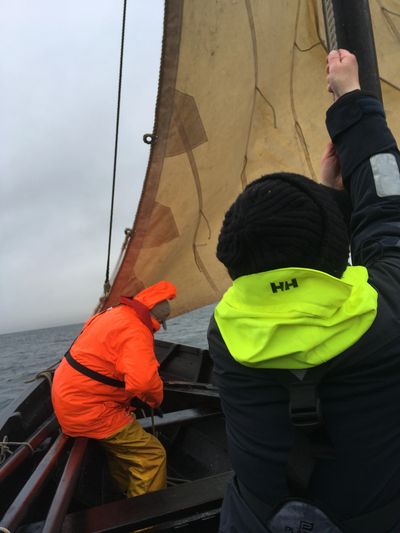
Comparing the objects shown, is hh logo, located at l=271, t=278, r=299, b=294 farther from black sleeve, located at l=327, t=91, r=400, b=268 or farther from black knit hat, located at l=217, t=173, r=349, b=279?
black sleeve, located at l=327, t=91, r=400, b=268

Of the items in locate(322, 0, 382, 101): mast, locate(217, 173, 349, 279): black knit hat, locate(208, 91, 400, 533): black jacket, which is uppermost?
locate(322, 0, 382, 101): mast

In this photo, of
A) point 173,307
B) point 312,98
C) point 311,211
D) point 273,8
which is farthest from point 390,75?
point 311,211

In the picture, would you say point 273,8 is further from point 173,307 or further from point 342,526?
point 342,526

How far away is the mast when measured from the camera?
1.56 metres

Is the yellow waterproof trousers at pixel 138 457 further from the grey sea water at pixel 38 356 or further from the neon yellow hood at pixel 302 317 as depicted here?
the grey sea water at pixel 38 356

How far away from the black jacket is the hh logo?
0.18 m

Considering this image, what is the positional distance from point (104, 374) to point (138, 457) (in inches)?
30.6

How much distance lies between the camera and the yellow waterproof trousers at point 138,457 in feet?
11.2

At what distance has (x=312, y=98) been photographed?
4.11 metres

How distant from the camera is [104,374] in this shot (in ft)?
10.9

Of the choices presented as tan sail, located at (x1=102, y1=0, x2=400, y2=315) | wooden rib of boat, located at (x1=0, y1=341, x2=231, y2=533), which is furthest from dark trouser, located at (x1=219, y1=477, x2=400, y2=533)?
tan sail, located at (x1=102, y1=0, x2=400, y2=315)

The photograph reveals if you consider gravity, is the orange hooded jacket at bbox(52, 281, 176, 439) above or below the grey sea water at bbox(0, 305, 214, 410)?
above

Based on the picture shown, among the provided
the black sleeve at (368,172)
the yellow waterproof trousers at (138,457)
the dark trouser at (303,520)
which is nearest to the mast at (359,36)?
the black sleeve at (368,172)

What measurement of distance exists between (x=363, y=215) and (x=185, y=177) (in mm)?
2523
